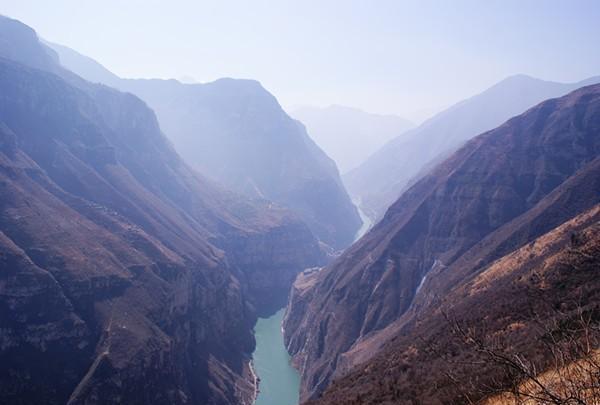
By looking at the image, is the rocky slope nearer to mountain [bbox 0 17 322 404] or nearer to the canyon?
the canyon

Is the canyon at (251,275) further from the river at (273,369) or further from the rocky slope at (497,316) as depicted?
the river at (273,369)

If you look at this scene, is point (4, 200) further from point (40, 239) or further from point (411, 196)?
point (411, 196)

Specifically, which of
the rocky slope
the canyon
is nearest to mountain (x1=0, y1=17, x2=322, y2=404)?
the canyon

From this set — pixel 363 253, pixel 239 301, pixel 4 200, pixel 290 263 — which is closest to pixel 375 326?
pixel 363 253

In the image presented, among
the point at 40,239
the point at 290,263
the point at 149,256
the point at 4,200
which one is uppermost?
the point at 4,200

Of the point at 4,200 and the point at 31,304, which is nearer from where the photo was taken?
the point at 31,304
